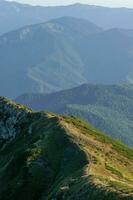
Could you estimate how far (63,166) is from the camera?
285 ft

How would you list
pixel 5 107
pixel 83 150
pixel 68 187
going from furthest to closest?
pixel 5 107
pixel 83 150
pixel 68 187

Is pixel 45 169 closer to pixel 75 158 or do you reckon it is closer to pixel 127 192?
pixel 75 158

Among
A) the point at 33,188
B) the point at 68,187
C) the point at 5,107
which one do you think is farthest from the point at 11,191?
the point at 5,107

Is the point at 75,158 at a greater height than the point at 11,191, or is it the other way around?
the point at 75,158

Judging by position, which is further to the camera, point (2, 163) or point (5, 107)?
point (5, 107)

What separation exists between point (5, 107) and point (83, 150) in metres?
49.1

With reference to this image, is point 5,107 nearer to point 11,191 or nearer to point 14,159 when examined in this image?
point 14,159

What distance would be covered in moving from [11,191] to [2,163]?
20.3 metres

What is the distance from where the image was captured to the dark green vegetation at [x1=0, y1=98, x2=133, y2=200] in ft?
229

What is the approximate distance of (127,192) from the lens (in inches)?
2456

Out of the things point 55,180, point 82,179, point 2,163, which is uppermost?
point 82,179

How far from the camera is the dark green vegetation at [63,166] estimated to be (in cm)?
6969

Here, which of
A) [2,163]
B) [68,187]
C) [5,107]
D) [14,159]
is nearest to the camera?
[68,187]

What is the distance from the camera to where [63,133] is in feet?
324
